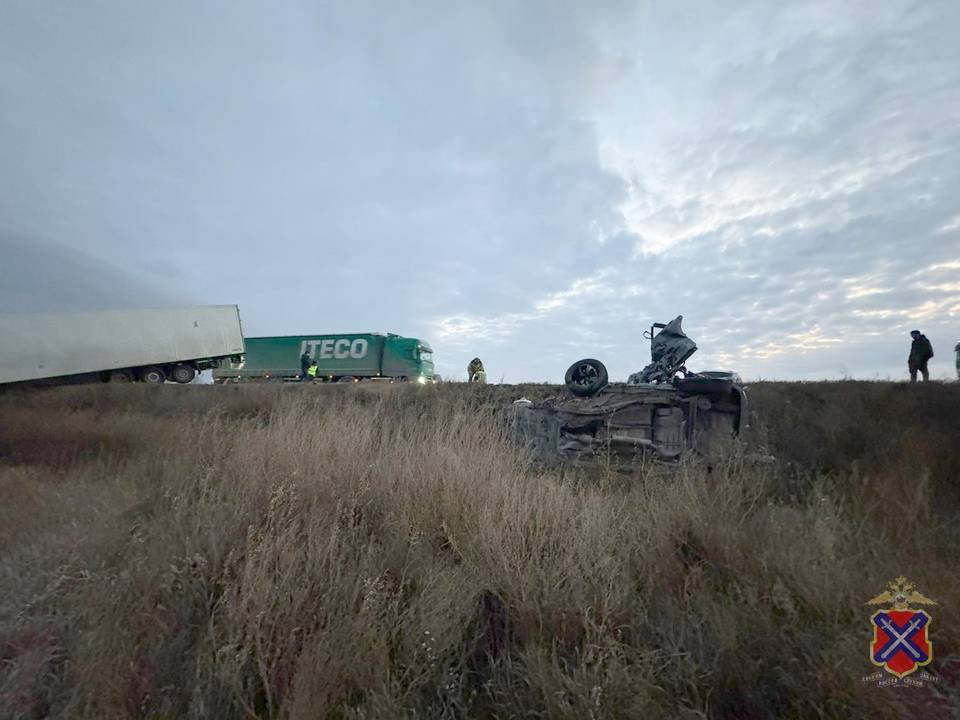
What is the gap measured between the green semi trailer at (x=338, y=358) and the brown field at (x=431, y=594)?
2076 cm

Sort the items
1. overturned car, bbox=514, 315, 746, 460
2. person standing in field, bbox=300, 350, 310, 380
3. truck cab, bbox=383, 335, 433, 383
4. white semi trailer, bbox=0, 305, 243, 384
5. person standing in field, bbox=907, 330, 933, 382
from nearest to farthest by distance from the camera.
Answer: overturned car, bbox=514, 315, 746, 460 → person standing in field, bbox=907, 330, 933, 382 → white semi trailer, bbox=0, 305, 243, 384 → person standing in field, bbox=300, 350, 310, 380 → truck cab, bbox=383, 335, 433, 383

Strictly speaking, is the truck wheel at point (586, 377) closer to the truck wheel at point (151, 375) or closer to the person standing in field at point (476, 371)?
the person standing in field at point (476, 371)

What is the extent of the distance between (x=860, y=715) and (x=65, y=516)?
622 cm

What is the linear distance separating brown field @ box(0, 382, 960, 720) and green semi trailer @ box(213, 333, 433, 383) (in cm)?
2076

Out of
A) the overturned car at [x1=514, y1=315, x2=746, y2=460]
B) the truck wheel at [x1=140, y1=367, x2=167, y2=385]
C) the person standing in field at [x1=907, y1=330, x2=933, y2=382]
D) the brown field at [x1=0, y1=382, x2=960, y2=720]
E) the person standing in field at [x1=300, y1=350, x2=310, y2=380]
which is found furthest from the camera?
the person standing in field at [x1=300, y1=350, x2=310, y2=380]

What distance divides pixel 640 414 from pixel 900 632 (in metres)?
5.66

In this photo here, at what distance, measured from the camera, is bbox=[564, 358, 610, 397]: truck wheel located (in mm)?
8758

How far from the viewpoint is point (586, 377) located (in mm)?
9039

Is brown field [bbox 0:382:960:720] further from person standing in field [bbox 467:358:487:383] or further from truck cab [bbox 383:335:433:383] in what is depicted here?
truck cab [bbox 383:335:433:383]

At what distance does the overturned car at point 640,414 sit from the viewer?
7973 mm

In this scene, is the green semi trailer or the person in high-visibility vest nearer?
the person in high-visibility vest

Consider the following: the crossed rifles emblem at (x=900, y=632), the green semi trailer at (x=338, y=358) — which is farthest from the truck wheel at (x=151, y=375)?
the crossed rifles emblem at (x=900, y=632)

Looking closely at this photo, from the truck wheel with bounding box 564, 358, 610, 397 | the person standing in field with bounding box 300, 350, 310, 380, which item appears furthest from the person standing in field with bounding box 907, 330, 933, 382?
the person standing in field with bounding box 300, 350, 310, 380

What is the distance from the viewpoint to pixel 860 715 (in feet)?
7.15
